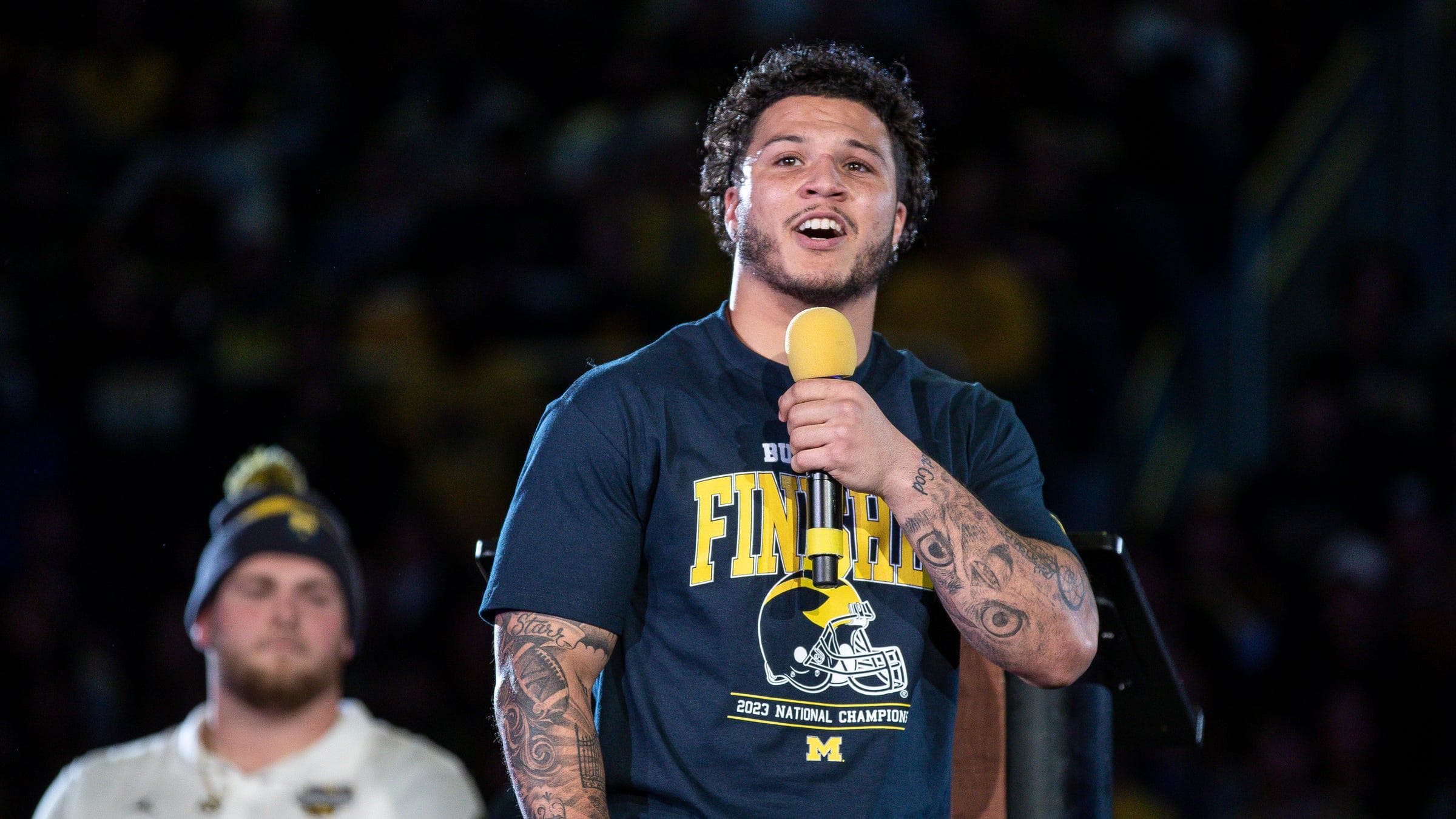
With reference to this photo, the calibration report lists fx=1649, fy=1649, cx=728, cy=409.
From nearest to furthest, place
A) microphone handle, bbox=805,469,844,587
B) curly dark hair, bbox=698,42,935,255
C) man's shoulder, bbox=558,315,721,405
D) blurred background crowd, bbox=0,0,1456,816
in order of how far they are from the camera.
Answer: microphone handle, bbox=805,469,844,587 < man's shoulder, bbox=558,315,721,405 < curly dark hair, bbox=698,42,935,255 < blurred background crowd, bbox=0,0,1456,816

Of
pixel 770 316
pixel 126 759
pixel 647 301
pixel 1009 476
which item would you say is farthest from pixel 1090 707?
pixel 647 301

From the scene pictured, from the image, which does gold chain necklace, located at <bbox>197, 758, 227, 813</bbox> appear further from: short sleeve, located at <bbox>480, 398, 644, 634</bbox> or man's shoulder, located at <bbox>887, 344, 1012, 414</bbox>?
man's shoulder, located at <bbox>887, 344, 1012, 414</bbox>

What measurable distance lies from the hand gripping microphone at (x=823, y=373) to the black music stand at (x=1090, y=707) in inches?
17.6

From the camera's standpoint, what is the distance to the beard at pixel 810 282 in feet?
8.05

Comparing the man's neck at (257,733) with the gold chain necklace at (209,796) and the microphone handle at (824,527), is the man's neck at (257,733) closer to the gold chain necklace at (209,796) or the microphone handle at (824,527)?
the gold chain necklace at (209,796)

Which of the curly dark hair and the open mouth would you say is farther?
the curly dark hair

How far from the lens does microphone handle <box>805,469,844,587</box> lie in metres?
2.03

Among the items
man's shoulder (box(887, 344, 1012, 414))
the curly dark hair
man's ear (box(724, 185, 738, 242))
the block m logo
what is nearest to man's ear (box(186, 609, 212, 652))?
the curly dark hair

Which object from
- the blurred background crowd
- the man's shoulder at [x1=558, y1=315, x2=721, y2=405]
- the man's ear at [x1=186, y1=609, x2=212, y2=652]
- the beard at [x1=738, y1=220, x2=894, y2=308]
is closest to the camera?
the man's shoulder at [x1=558, y1=315, x2=721, y2=405]

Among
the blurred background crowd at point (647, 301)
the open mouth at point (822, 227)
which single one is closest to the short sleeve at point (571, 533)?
the open mouth at point (822, 227)

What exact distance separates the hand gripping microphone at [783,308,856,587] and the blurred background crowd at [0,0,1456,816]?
3325 millimetres

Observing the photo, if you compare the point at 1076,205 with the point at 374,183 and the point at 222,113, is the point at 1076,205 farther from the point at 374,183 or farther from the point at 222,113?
the point at 222,113

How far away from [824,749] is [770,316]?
2.20ft

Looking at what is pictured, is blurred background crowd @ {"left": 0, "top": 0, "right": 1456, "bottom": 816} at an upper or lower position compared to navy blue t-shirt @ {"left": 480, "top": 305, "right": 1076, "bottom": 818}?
upper
